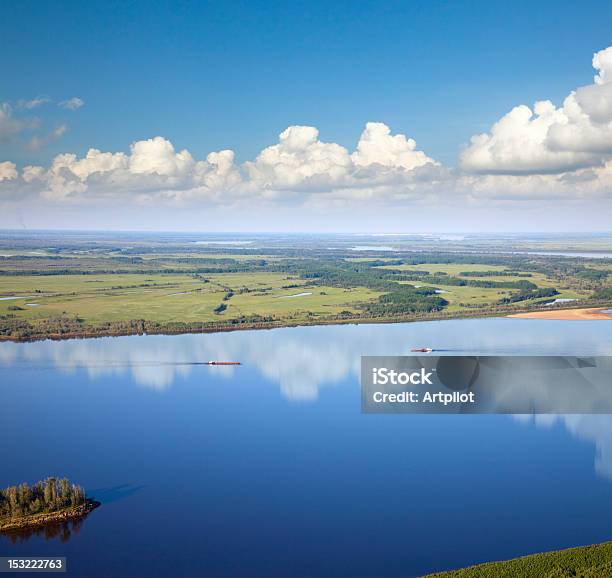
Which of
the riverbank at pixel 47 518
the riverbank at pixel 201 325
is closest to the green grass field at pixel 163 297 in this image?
the riverbank at pixel 201 325

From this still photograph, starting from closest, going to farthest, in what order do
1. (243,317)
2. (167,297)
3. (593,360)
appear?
(593,360), (243,317), (167,297)

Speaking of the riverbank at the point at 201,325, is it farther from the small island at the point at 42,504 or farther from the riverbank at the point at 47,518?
the riverbank at the point at 47,518

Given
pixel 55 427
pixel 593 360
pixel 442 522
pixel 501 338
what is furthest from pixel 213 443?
pixel 501 338

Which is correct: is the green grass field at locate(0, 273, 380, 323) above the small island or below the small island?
above

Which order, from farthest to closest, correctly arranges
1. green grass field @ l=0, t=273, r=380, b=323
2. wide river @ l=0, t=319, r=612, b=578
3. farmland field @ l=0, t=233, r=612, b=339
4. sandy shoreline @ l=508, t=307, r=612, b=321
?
green grass field @ l=0, t=273, r=380, b=323 → farmland field @ l=0, t=233, r=612, b=339 → sandy shoreline @ l=508, t=307, r=612, b=321 → wide river @ l=0, t=319, r=612, b=578

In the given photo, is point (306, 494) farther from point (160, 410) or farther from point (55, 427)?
point (55, 427)
